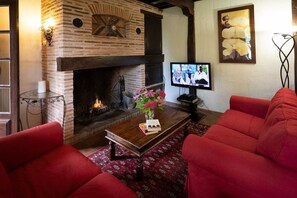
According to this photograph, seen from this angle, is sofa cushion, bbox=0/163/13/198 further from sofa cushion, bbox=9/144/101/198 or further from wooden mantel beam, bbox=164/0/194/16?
wooden mantel beam, bbox=164/0/194/16

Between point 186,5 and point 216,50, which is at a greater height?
point 186,5

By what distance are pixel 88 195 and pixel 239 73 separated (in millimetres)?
3665

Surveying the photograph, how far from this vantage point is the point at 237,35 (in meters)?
3.71

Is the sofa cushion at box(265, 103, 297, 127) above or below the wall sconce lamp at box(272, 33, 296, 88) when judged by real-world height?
below

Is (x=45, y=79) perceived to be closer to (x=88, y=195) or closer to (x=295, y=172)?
(x=88, y=195)

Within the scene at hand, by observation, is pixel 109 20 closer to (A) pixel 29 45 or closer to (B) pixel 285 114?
(A) pixel 29 45

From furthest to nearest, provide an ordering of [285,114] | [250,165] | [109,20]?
[109,20]
[285,114]
[250,165]

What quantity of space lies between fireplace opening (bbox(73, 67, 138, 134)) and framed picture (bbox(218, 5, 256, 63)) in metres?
2.30

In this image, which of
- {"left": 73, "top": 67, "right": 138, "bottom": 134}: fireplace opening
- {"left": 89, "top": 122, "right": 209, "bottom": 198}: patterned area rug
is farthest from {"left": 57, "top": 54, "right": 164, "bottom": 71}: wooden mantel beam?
{"left": 89, "top": 122, "right": 209, "bottom": 198}: patterned area rug

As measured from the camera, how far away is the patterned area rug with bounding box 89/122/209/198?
6.10 feet

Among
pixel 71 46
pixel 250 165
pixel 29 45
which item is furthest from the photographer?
pixel 29 45

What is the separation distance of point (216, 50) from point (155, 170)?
303 centimetres

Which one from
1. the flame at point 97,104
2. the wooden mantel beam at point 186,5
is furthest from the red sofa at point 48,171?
the wooden mantel beam at point 186,5

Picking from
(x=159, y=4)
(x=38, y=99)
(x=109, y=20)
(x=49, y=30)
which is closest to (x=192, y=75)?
(x=159, y=4)
